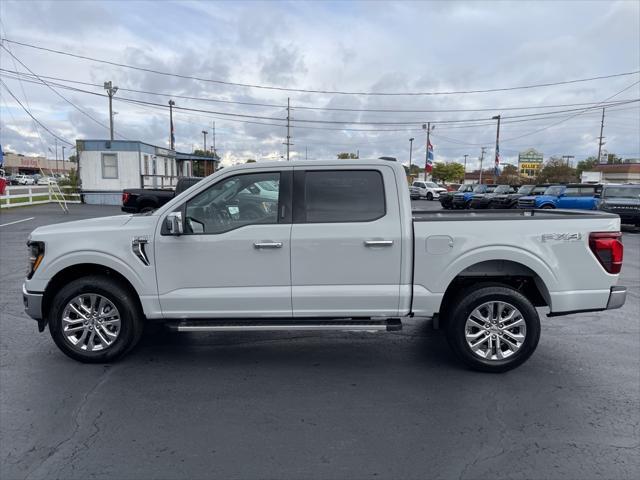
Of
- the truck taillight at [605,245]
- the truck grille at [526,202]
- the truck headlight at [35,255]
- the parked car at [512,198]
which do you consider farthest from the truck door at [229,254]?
the truck grille at [526,202]

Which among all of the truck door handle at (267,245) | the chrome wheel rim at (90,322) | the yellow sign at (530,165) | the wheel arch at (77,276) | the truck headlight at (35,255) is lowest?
the chrome wheel rim at (90,322)

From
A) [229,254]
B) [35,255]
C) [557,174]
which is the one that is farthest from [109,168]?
[557,174]

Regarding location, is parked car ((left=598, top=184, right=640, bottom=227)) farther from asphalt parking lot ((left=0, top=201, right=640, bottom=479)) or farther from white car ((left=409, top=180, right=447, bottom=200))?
white car ((left=409, top=180, right=447, bottom=200))

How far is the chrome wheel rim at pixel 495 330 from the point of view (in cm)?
433

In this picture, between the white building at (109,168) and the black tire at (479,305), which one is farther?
the white building at (109,168)

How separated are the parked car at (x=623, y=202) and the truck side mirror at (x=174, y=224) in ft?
59.7

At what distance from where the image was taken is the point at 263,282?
4289 mm

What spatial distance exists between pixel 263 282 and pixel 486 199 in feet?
77.6

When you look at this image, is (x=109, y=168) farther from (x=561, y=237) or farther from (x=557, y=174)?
(x=557, y=174)

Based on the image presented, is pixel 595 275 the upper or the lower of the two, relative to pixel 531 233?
lower

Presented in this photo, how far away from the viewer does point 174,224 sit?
414 centimetres

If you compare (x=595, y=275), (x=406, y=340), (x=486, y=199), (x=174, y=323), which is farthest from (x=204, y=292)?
(x=486, y=199)

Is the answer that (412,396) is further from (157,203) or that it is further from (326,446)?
(157,203)

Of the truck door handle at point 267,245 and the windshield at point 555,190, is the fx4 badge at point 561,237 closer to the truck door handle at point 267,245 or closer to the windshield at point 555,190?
the truck door handle at point 267,245
